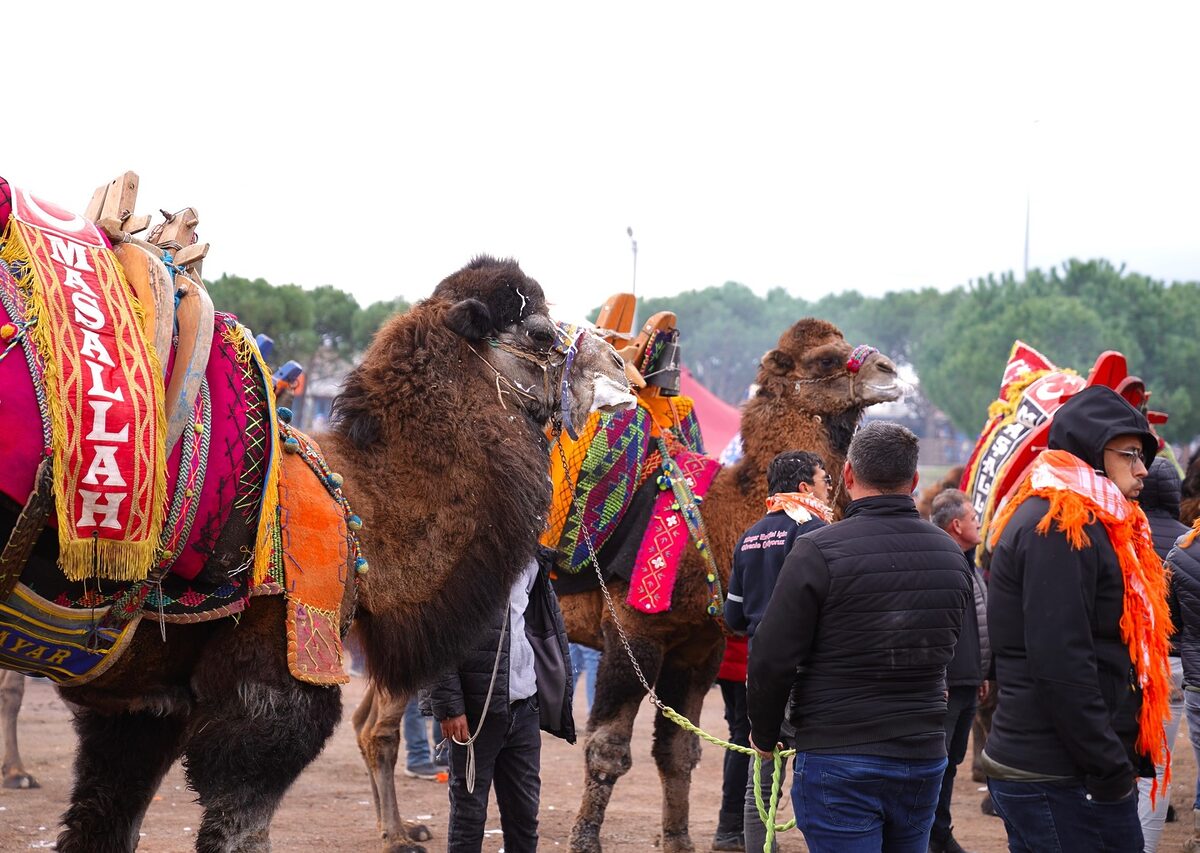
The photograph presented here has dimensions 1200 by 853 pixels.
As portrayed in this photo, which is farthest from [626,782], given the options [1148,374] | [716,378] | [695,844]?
[716,378]

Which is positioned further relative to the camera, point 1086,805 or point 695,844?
point 695,844

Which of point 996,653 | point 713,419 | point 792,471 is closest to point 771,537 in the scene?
point 792,471

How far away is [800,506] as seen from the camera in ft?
18.6

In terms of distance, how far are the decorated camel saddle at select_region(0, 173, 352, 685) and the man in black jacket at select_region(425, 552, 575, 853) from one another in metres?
1.32

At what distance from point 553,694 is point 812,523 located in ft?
4.59

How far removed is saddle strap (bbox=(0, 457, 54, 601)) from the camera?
124 inches

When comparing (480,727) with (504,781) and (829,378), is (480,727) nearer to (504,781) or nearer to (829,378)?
(504,781)

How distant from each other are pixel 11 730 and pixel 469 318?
572cm

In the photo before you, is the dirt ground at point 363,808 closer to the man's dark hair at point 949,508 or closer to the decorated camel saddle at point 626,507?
the decorated camel saddle at point 626,507

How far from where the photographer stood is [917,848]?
13.0 ft

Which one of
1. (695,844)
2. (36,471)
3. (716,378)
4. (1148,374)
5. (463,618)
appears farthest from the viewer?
(716,378)

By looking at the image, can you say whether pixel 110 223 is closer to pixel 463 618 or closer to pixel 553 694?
pixel 463 618

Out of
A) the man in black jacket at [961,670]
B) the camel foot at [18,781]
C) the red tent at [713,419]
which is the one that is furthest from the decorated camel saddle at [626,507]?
the red tent at [713,419]

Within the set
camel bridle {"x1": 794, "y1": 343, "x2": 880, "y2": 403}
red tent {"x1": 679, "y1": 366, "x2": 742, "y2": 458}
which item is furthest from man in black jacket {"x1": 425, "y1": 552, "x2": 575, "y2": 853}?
red tent {"x1": 679, "y1": 366, "x2": 742, "y2": 458}
